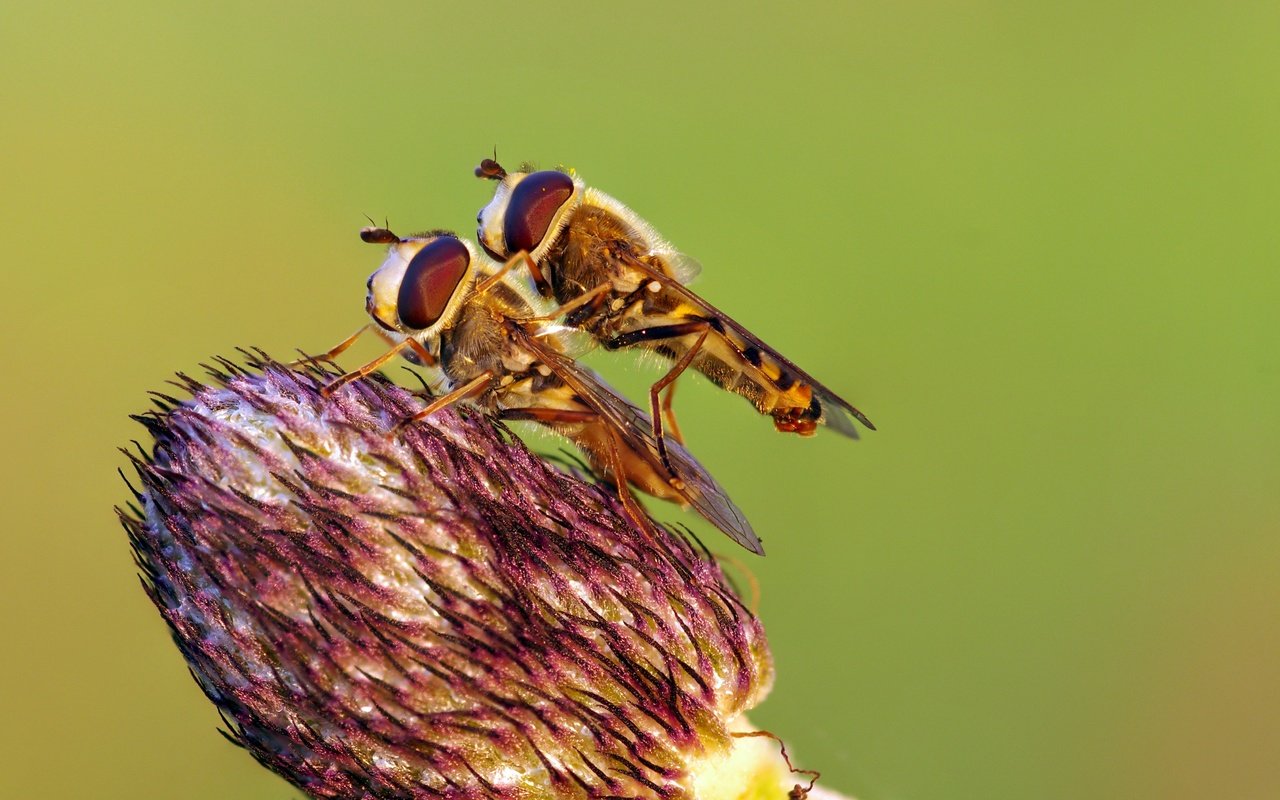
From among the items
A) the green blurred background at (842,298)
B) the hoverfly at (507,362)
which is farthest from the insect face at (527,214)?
the green blurred background at (842,298)

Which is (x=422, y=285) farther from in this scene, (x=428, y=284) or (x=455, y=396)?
(x=455, y=396)

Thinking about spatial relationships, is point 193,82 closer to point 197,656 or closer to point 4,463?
point 4,463

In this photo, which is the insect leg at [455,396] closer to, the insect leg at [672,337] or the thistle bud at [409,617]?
the thistle bud at [409,617]

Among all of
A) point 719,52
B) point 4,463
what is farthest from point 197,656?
point 719,52

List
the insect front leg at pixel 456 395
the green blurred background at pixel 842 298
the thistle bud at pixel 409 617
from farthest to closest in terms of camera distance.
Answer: the green blurred background at pixel 842 298 → the insect front leg at pixel 456 395 → the thistle bud at pixel 409 617

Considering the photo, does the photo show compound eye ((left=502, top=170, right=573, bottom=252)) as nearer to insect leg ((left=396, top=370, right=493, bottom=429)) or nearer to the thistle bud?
insect leg ((left=396, top=370, right=493, bottom=429))

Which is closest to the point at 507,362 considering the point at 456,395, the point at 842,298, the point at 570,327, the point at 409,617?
the point at 456,395

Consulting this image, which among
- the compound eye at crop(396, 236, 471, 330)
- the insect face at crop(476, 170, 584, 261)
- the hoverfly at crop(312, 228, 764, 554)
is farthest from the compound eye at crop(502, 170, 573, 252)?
the compound eye at crop(396, 236, 471, 330)
